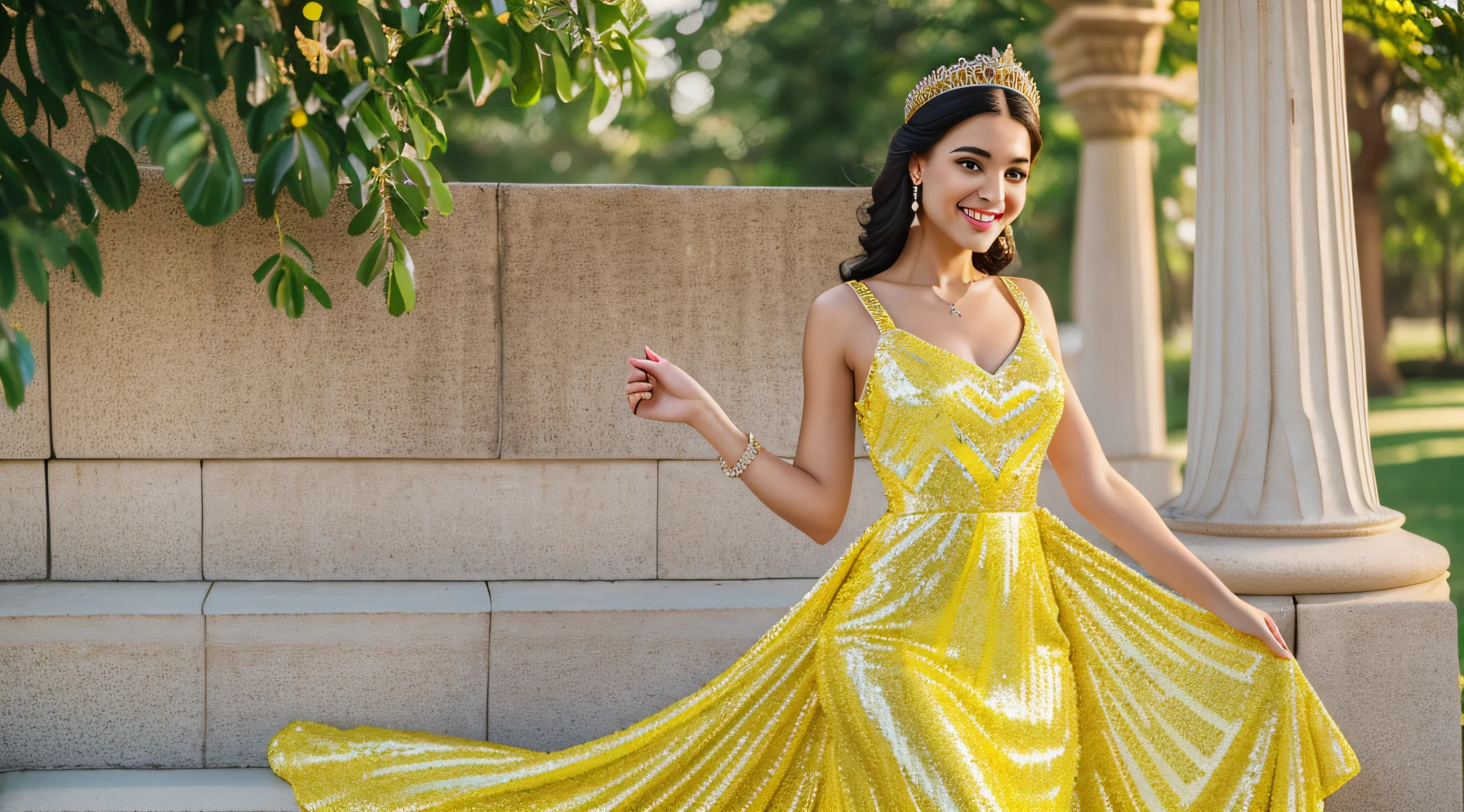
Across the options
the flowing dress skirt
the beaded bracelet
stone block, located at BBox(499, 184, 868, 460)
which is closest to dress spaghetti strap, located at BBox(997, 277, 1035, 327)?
the flowing dress skirt

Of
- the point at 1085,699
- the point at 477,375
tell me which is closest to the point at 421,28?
the point at 477,375

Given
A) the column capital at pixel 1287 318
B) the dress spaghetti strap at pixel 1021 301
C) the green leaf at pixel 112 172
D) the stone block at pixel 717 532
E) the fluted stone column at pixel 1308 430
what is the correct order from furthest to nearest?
the stone block at pixel 717 532 → the column capital at pixel 1287 318 → the fluted stone column at pixel 1308 430 → the dress spaghetti strap at pixel 1021 301 → the green leaf at pixel 112 172

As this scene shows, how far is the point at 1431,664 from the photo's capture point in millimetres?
3686

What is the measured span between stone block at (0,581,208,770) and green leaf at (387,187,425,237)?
1.26 m

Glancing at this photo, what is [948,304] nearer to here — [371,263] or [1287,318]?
[1287,318]

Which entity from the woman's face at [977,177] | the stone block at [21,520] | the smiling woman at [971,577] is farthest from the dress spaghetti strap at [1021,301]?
the stone block at [21,520]

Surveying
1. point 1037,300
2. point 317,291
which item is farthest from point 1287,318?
point 317,291

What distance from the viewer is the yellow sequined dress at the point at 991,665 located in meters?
2.77

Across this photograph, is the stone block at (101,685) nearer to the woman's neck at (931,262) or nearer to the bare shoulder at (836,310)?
the bare shoulder at (836,310)

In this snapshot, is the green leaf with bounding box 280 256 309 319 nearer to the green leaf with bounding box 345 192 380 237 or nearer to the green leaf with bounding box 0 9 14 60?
the green leaf with bounding box 345 192 380 237

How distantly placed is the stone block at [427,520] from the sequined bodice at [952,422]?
1456 mm

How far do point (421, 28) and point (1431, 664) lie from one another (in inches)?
127

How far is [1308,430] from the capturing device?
3814 mm

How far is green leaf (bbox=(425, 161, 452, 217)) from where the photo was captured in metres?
3.62
